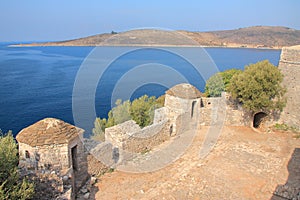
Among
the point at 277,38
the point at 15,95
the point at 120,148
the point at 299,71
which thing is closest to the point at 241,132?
the point at 299,71

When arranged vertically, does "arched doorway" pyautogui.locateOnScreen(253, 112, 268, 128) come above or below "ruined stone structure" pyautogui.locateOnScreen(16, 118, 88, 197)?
below

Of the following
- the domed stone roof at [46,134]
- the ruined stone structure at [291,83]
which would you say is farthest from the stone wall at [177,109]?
the domed stone roof at [46,134]

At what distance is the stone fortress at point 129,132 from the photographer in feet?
23.4

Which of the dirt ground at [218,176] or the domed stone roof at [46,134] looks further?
the dirt ground at [218,176]

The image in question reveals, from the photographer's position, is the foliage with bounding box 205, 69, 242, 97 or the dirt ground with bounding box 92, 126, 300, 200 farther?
the foliage with bounding box 205, 69, 242, 97

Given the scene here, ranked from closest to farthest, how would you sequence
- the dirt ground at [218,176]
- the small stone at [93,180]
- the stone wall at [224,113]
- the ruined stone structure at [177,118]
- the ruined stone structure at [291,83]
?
the dirt ground at [218,176] → the small stone at [93,180] → the ruined stone structure at [177,118] → the ruined stone structure at [291,83] → the stone wall at [224,113]

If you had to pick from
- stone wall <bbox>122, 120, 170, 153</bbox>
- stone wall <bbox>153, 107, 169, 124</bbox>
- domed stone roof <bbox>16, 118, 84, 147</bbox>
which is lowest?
stone wall <bbox>122, 120, 170, 153</bbox>

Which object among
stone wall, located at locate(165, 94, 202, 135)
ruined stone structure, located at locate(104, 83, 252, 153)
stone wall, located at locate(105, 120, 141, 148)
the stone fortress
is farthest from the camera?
stone wall, located at locate(165, 94, 202, 135)

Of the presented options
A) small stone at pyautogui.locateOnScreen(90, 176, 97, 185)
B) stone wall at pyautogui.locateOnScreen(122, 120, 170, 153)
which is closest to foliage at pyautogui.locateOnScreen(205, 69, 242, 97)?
stone wall at pyautogui.locateOnScreen(122, 120, 170, 153)

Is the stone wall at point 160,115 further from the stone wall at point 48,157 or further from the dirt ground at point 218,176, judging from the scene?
the stone wall at point 48,157

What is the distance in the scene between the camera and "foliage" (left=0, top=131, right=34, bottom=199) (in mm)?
→ 5590

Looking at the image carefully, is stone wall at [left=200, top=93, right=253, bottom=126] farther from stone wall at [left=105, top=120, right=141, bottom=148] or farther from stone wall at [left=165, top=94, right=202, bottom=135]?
stone wall at [left=105, top=120, right=141, bottom=148]

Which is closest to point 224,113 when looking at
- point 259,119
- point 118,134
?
point 259,119

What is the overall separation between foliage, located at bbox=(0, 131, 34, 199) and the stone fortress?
0.51 metres
